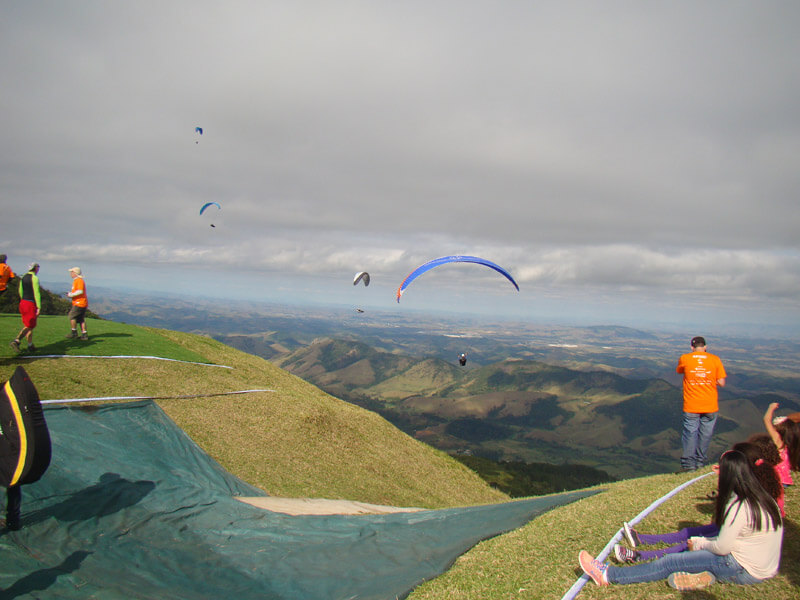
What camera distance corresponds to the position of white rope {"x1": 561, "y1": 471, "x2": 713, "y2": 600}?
19.6 feet

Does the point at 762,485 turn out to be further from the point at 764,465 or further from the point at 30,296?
the point at 30,296

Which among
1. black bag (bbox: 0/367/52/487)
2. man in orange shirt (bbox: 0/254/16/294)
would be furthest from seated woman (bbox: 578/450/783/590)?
man in orange shirt (bbox: 0/254/16/294)

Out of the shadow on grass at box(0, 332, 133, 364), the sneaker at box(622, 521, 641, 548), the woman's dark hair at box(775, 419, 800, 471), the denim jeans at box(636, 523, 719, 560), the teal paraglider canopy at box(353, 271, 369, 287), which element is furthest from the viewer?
the teal paraglider canopy at box(353, 271, 369, 287)

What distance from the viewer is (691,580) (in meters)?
5.80

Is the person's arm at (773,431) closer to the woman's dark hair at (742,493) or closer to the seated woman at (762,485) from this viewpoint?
the seated woman at (762,485)

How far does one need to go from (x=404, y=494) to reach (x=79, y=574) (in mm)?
13570

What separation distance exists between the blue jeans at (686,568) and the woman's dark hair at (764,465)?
1.25 m

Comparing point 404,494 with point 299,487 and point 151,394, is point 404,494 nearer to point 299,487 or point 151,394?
point 299,487

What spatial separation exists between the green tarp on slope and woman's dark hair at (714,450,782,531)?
16.1ft

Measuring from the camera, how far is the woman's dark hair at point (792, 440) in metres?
7.97

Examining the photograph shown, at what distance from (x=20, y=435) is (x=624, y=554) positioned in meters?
10.4

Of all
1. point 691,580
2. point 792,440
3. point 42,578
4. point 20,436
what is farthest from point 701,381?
point 20,436

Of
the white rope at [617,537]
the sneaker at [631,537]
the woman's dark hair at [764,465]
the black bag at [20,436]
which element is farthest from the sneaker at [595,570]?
the black bag at [20,436]

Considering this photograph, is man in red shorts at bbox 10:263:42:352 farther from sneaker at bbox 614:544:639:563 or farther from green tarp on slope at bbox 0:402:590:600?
sneaker at bbox 614:544:639:563
